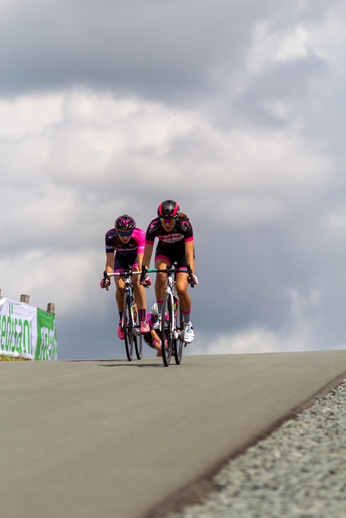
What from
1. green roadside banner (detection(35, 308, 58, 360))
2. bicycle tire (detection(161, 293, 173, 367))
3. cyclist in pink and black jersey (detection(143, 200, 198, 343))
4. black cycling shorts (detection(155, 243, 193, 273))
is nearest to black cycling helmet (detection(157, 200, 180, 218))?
cyclist in pink and black jersey (detection(143, 200, 198, 343))

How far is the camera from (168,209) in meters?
9.50

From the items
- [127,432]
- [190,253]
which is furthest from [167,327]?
[127,432]

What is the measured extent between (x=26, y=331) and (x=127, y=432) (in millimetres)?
17750

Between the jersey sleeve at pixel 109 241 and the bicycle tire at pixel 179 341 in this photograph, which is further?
the jersey sleeve at pixel 109 241

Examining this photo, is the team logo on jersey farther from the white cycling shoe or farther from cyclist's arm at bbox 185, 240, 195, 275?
the white cycling shoe

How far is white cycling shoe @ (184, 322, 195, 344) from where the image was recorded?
9.81 metres

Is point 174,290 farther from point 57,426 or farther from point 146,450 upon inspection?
point 146,450

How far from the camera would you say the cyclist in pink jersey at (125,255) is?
11430 mm

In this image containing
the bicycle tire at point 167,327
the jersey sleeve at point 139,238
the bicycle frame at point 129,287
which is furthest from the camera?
the jersey sleeve at point 139,238

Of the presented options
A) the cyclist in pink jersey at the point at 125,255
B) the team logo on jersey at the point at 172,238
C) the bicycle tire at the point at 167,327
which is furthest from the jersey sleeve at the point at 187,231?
the cyclist in pink jersey at the point at 125,255

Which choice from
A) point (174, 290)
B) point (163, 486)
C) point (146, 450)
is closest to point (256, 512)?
point (163, 486)

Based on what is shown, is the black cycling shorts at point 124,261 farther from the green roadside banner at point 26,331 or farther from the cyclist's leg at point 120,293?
the green roadside banner at point 26,331

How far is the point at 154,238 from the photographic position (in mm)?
10008

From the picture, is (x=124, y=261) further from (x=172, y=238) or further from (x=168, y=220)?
(x=168, y=220)
